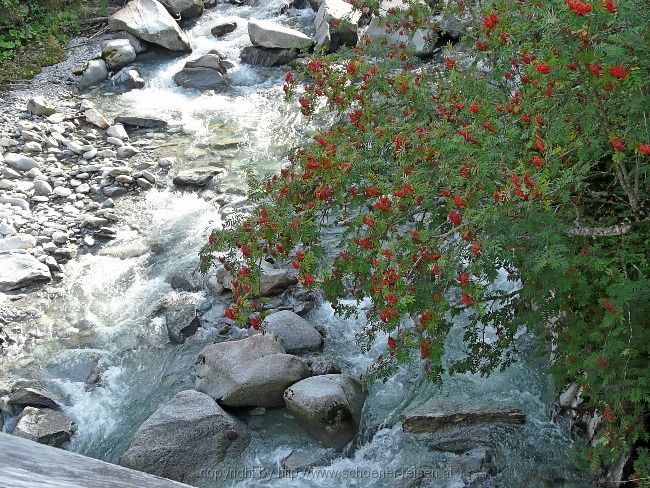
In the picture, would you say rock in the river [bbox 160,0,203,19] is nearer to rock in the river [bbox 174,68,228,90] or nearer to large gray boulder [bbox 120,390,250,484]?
rock in the river [bbox 174,68,228,90]

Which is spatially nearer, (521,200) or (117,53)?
(521,200)

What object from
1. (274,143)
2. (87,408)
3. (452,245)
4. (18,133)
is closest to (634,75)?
(452,245)

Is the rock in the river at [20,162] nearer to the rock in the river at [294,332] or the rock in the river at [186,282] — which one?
the rock in the river at [186,282]

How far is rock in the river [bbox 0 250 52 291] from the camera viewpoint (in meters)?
6.88

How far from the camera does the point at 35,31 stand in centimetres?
1227

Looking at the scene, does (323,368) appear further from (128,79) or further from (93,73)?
(93,73)

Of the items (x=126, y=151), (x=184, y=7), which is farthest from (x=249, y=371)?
(x=184, y=7)

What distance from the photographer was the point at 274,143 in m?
9.18

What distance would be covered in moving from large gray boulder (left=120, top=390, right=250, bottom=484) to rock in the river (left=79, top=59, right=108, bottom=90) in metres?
7.39

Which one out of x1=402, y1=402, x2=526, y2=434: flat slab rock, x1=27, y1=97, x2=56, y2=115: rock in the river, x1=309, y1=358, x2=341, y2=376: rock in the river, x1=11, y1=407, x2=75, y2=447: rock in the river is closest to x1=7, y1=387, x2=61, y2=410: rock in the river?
x1=11, y1=407, x2=75, y2=447: rock in the river

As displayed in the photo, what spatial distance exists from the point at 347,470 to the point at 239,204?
3.88 m

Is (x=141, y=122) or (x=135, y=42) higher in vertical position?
(x=135, y=42)

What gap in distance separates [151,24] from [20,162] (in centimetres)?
421

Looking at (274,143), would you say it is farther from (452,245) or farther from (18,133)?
(452,245)
